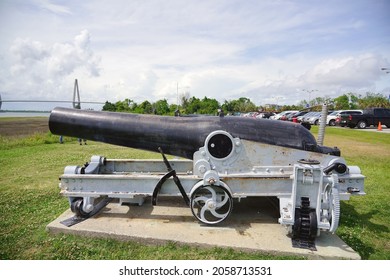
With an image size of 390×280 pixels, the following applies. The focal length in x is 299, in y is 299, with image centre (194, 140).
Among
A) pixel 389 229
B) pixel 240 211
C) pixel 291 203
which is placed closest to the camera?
pixel 291 203

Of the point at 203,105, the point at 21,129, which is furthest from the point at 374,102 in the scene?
the point at 21,129

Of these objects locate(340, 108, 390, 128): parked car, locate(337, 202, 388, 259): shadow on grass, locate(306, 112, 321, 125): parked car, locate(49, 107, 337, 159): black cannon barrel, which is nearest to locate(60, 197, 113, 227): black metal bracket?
locate(49, 107, 337, 159): black cannon barrel

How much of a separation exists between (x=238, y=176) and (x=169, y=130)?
44.9 inches

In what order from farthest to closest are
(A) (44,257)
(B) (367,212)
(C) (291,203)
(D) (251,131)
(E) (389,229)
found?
(B) (367,212) < (E) (389,229) < (D) (251,131) < (C) (291,203) < (A) (44,257)

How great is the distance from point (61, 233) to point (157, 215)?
48.4 inches

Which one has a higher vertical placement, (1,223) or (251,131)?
(251,131)

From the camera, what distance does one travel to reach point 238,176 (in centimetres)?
368

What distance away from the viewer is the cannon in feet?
11.1

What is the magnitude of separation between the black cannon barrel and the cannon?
13mm

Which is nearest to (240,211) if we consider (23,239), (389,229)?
(389,229)

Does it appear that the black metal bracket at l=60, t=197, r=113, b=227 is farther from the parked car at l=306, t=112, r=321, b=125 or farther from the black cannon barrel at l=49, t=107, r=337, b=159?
the parked car at l=306, t=112, r=321, b=125

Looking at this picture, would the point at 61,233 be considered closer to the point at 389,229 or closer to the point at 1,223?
the point at 1,223

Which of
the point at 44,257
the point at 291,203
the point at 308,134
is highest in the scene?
the point at 308,134

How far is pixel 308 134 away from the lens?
12.8 feet
